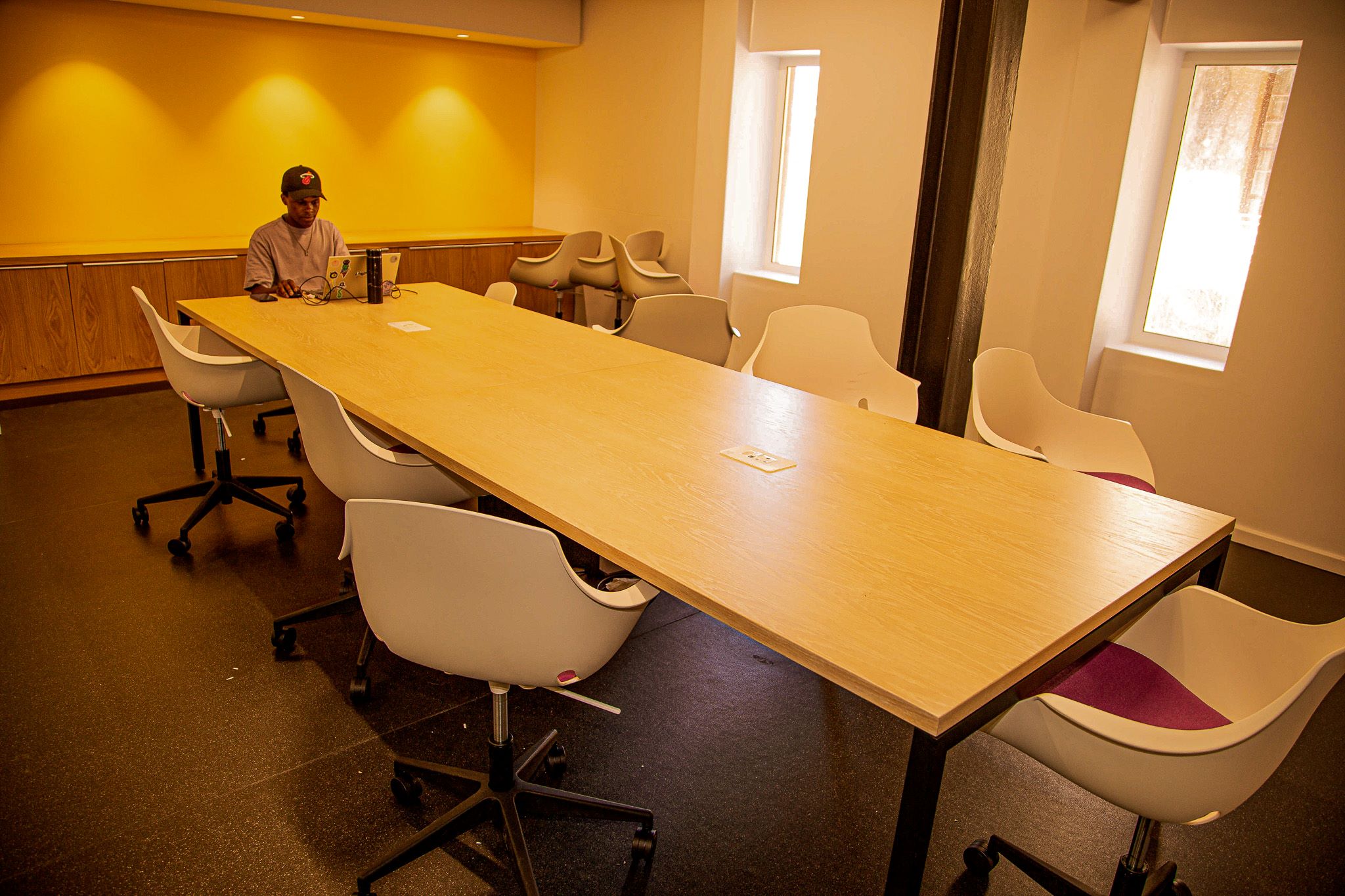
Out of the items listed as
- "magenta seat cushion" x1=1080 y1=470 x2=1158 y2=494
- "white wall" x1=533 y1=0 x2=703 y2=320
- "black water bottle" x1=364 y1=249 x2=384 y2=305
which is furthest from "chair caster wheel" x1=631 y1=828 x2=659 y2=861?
"white wall" x1=533 y1=0 x2=703 y2=320

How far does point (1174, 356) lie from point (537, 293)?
16.2 feet

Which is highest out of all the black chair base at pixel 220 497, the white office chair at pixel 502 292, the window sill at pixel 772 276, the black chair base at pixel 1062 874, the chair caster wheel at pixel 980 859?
the window sill at pixel 772 276

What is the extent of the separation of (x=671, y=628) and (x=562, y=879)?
4.19 ft

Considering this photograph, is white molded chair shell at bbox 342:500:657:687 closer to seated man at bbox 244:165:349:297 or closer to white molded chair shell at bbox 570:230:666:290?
seated man at bbox 244:165:349:297

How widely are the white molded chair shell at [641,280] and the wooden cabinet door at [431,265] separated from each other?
1577 mm

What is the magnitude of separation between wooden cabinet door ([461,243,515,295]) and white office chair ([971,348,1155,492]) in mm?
4936

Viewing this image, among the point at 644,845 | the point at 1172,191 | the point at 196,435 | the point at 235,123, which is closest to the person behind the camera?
the point at 644,845

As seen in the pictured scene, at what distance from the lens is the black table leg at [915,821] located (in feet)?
4.90

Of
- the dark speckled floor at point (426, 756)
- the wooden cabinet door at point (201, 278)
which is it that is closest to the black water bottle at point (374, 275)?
the dark speckled floor at point (426, 756)

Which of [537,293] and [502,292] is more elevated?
[502,292]

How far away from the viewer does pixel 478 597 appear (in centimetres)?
174

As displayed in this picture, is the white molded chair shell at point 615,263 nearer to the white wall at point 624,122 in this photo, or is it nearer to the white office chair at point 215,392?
the white wall at point 624,122

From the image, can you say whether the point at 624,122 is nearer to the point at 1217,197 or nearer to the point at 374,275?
the point at 374,275

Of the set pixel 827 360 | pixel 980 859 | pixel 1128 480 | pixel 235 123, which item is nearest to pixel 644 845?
pixel 980 859
